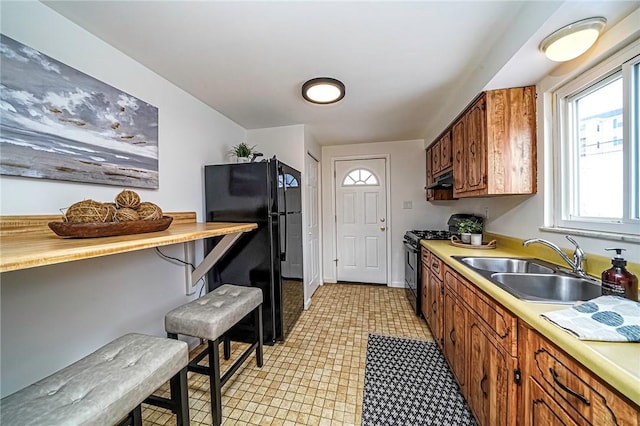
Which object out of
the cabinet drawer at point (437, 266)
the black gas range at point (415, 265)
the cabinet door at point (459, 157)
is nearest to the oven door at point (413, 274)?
the black gas range at point (415, 265)

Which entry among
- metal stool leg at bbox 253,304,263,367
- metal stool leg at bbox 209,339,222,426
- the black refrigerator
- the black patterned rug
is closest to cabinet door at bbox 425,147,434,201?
the black patterned rug

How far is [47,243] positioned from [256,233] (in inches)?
53.4

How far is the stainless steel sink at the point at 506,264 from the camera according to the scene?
1.59m

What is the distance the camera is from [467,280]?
4.78 feet

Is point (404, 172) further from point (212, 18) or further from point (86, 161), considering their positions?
point (86, 161)

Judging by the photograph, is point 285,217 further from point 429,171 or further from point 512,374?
point 429,171

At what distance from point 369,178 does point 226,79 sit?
8.46 ft

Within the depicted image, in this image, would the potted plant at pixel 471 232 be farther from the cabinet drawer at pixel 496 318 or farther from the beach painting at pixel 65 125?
the beach painting at pixel 65 125

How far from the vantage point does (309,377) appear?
1.80m

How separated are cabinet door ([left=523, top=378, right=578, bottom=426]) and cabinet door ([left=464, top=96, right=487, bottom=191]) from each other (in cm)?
133

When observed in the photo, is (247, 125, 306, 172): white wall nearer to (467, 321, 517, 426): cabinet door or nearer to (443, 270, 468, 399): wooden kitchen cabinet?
(443, 270, 468, 399): wooden kitchen cabinet

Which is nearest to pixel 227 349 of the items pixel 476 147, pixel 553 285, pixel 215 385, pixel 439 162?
pixel 215 385

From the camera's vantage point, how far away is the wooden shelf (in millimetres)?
680

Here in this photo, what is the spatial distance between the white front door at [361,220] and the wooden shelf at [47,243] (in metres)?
2.65
